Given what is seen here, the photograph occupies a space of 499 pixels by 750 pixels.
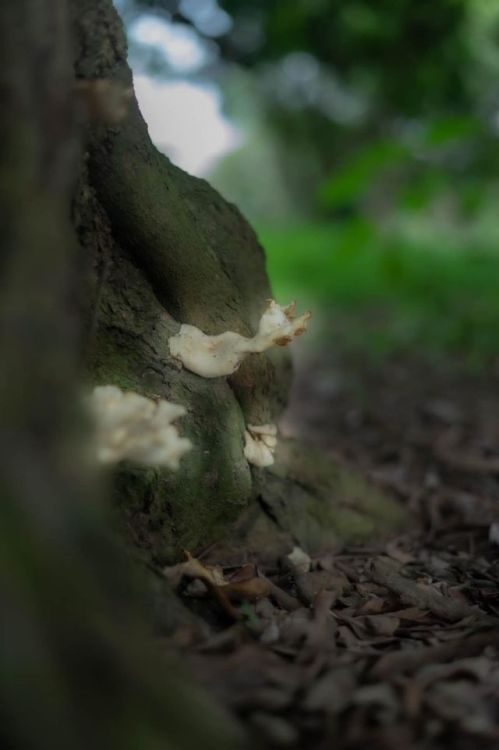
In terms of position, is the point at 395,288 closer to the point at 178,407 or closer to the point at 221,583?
the point at 221,583

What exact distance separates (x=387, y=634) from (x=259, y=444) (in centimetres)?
52

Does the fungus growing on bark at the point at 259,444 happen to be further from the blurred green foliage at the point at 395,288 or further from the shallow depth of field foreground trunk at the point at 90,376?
the blurred green foliage at the point at 395,288

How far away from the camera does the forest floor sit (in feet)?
3.75

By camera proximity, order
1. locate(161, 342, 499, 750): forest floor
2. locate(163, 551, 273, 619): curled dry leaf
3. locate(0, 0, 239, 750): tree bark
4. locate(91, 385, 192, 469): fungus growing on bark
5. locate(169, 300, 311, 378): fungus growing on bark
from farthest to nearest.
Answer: locate(169, 300, 311, 378): fungus growing on bark < locate(163, 551, 273, 619): curled dry leaf < locate(91, 385, 192, 469): fungus growing on bark < locate(161, 342, 499, 750): forest floor < locate(0, 0, 239, 750): tree bark

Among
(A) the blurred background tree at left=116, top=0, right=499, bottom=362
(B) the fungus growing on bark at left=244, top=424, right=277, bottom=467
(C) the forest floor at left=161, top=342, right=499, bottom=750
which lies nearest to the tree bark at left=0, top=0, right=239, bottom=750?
(C) the forest floor at left=161, top=342, right=499, bottom=750

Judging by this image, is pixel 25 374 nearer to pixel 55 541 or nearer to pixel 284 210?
pixel 55 541

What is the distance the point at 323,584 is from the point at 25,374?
104cm

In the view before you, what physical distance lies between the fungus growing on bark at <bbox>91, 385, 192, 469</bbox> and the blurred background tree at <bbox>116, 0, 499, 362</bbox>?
274 centimetres

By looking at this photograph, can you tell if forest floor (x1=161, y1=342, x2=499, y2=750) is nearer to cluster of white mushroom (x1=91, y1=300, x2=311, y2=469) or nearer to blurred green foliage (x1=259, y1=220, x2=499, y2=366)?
cluster of white mushroom (x1=91, y1=300, x2=311, y2=469)

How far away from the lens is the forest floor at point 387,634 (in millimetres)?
1143

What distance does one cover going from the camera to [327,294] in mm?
7734

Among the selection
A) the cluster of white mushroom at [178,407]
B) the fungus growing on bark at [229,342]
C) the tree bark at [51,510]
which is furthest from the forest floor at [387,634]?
the fungus growing on bark at [229,342]

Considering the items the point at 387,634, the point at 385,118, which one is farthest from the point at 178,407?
the point at 385,118

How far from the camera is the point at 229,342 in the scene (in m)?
1.68
